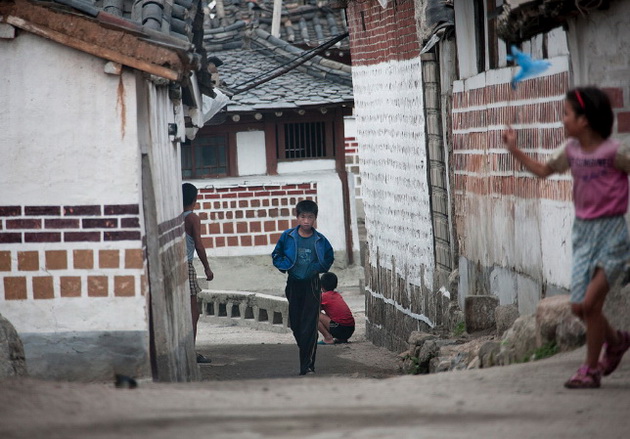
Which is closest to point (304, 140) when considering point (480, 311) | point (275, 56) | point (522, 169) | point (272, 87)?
point (272, 87)

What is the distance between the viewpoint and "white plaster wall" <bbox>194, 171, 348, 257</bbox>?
24188mm

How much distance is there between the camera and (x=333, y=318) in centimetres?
1672

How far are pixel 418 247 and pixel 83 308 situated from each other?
6.09 meters

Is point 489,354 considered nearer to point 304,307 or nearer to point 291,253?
point 291,253

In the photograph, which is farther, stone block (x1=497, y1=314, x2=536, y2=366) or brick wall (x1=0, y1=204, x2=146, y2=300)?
brick wall (x1=0, y1=204, x2=146, y2=300)

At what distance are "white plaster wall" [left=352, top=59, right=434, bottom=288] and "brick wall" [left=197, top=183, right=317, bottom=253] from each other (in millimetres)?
6569

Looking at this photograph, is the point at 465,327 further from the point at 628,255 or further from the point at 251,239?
the point at 251,239

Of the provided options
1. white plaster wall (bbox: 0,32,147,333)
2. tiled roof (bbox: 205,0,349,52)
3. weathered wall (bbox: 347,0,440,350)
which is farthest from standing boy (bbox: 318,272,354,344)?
tiled roof (bbox: 205,0,349,52)

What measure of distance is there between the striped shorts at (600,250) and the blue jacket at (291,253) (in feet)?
23.1

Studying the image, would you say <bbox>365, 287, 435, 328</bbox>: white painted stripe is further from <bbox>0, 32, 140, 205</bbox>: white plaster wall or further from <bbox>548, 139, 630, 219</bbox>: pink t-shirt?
<bbox>548, 139, 630, 219</bbox>: pink t-shirt

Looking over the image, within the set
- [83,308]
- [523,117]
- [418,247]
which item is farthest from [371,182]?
[83,308]

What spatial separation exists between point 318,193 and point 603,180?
59.4 feet

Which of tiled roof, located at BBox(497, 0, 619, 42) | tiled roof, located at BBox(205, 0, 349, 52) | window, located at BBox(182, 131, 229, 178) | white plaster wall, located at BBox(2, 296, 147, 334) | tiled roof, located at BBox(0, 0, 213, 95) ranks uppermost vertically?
tiled roof, located at BBox(205, 0, 349, 52)

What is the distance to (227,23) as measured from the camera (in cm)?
2912
